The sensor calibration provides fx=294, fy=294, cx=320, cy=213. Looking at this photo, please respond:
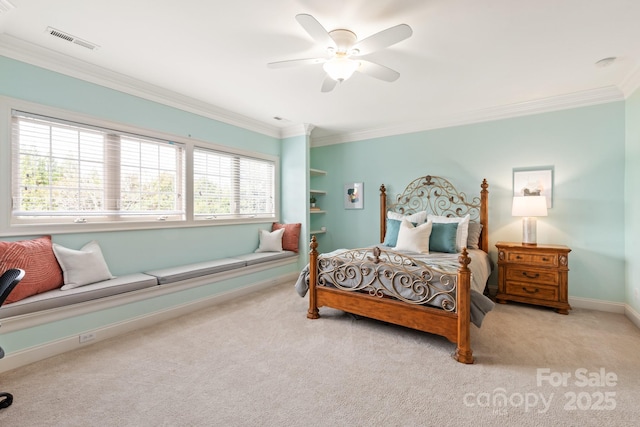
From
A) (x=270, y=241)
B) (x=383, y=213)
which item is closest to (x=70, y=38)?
(x=270, y=241)

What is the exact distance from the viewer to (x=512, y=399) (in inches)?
74.0

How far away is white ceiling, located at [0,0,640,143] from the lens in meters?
2.05

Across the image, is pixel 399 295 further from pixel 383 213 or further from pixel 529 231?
pixel 383 213

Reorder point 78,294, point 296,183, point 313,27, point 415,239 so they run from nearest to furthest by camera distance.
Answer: point 313,27 < point 78,294 < point 415,239 < point 296,183

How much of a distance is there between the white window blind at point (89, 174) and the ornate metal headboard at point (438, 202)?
3.20 m

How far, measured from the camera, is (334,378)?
2.12 m

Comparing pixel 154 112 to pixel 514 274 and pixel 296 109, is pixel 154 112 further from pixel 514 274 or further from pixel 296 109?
pixel 514 274

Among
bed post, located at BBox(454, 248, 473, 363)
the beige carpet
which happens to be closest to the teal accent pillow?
the beige carpet

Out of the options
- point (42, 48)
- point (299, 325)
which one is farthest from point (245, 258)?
point (42, 48)

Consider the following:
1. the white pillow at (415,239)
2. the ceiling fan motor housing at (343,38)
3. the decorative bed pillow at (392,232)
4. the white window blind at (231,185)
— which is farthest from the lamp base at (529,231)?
the white window blind at (231,185)

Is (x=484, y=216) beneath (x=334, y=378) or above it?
above

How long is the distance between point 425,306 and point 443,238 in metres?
1.38

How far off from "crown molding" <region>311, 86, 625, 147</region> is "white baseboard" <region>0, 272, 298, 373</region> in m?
3.28

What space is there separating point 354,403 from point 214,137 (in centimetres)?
371
